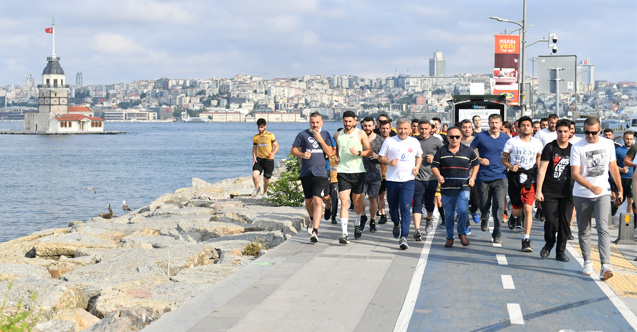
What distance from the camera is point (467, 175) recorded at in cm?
1202

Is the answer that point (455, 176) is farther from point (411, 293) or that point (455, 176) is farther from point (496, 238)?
point (411, 293)

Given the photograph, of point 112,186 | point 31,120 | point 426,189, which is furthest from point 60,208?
point 31,120

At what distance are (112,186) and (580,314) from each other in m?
42.2

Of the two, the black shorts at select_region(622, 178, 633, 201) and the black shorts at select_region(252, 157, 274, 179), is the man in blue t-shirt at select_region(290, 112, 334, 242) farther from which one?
the black shorts at select_region(252, 157, 274, 179)

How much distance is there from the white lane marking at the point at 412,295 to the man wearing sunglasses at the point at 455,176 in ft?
1.70

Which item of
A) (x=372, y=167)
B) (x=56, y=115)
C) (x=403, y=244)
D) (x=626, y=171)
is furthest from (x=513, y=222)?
(x=56, y=115)

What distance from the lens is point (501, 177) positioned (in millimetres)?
12852

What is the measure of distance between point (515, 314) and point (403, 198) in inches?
175

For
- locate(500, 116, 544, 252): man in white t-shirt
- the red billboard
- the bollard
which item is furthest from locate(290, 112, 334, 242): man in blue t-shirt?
the red billboard

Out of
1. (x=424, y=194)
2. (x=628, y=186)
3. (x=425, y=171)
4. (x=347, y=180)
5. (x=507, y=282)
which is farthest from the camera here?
(x=628, y=186)

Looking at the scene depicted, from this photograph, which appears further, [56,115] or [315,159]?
[56,115]

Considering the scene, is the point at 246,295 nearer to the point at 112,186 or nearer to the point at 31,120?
the point at 112,186

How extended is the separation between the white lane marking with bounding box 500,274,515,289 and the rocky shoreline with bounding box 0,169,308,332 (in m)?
3.04

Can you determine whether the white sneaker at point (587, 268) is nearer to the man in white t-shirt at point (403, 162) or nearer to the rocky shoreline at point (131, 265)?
the man in white t-shirt at point (403, 162)
